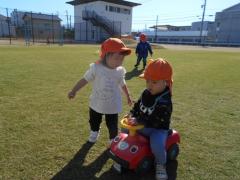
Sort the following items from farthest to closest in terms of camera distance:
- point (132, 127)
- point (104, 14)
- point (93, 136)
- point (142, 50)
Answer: point (104, 14) < point (142, 50) < point (93, 136) < point (132, 127)

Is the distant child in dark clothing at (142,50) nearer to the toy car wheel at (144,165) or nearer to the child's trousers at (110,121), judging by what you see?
the child's trousers at (110,121)

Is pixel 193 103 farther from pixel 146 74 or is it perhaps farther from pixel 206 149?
pixel 146 74

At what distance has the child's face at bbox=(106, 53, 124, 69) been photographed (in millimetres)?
2812

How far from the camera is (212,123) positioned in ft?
13.3

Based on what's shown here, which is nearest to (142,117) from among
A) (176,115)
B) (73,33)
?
(176,115)

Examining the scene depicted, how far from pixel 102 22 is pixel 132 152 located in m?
41.5

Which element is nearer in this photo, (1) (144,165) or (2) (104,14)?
(1) (144,165)

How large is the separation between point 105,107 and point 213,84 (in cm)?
528

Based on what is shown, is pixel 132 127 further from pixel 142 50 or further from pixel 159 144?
pixel 142 50

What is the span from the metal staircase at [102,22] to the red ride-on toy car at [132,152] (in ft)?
132

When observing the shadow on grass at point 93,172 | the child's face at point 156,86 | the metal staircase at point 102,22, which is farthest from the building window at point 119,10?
the shadow on grass at point 93,172

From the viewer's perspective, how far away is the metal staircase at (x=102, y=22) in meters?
41.6

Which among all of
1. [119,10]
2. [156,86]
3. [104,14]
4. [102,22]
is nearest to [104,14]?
[104,14]

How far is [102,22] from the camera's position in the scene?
4212 cm
